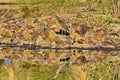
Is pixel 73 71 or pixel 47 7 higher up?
pixel 47 7

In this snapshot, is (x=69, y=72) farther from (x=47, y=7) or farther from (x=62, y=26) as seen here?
(x=47, y=7)

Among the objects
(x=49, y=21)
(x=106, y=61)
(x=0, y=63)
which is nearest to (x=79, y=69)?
(x=106, y=61)

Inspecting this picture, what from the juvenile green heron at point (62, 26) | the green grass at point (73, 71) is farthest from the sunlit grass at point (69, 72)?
the juvenile green heron at point (62, 26)

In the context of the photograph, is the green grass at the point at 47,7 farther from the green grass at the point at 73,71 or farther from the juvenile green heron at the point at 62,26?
the green grass at the point at 73,71

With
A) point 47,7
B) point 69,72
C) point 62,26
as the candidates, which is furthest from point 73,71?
point 47,7

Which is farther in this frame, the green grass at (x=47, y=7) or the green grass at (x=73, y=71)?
the green grass at (x=47, y=7)

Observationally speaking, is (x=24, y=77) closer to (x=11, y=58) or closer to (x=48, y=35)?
(x=11, y=58)

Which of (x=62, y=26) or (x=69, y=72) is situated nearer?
(x=62, y=26)

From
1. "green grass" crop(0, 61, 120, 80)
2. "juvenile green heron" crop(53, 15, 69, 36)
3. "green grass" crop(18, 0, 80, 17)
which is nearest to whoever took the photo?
"juvenile green heron" crop(53, 15, 69, 36)

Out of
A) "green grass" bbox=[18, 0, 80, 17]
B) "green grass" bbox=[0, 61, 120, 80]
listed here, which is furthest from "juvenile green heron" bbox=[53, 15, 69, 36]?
"green grass" bbox=[0, 61, 120, 80]

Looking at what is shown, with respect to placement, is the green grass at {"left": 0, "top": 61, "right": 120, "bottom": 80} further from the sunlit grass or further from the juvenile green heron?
the juvenile green heron

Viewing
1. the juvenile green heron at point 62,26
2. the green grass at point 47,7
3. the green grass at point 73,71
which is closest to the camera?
the juvenile green heron at point 62,26
